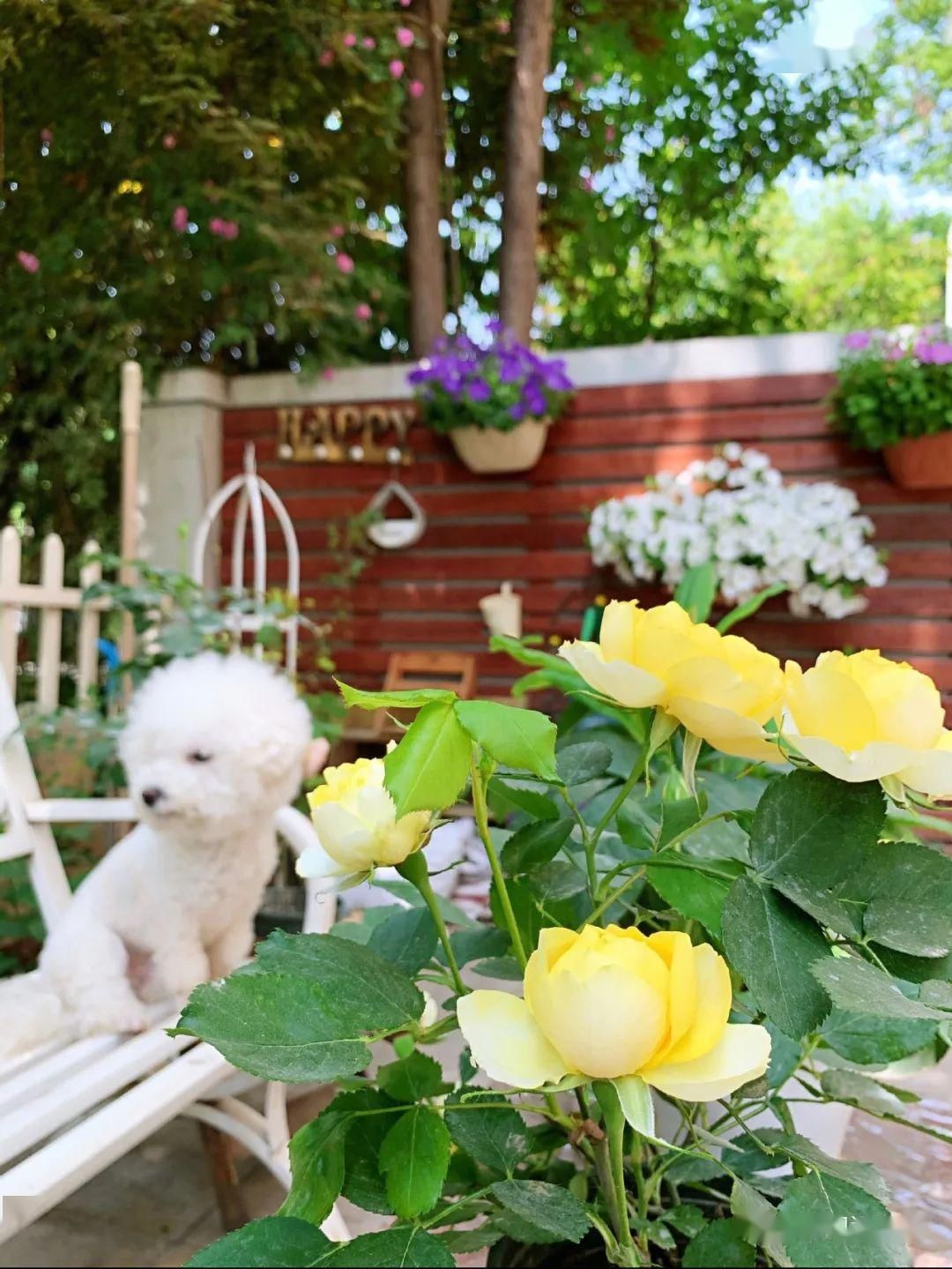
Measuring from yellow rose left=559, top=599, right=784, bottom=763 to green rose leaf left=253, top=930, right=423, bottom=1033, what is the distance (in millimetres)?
115

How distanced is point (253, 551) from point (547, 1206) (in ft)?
7.54

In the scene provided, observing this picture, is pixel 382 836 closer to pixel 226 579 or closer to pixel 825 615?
pixel 825 615

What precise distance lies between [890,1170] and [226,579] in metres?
2.16

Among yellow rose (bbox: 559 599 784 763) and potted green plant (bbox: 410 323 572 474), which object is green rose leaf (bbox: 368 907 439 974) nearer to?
yellow rose (bbox: 559 599 784 763)

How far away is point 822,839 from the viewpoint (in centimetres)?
26

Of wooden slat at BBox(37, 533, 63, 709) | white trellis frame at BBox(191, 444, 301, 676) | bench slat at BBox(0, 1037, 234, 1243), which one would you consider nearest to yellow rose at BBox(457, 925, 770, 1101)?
A: bench slat at BBox(0, 1037, 234, 1243)

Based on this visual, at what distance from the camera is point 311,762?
44.2 inches

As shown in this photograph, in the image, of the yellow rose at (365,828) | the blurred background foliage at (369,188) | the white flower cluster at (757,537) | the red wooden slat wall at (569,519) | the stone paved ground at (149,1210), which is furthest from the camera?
the red wooden slat wall at (569,519)

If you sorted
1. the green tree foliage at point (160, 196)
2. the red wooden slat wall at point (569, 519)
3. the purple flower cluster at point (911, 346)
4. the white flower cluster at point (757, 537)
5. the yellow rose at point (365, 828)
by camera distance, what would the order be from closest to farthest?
the yellow rose at point (365, 828), the green tree foliage at point (160, 196), the purple flower cluster at point (911, 346), the white flower cluster at point (757, 537), the red wooden slat wall at point (569, 519)

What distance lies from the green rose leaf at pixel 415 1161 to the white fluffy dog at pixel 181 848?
62 centimetres

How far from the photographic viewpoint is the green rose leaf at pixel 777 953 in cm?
23

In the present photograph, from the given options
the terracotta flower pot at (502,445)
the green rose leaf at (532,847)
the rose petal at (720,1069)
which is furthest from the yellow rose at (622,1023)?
the terracotta flower pot at (502,445)

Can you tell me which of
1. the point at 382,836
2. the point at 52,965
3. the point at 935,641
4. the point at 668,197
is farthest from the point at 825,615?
the point at 382,836

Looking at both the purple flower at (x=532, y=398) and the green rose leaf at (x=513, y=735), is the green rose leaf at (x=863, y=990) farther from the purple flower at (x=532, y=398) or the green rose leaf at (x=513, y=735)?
the purple flower at (x=532, y=398)
